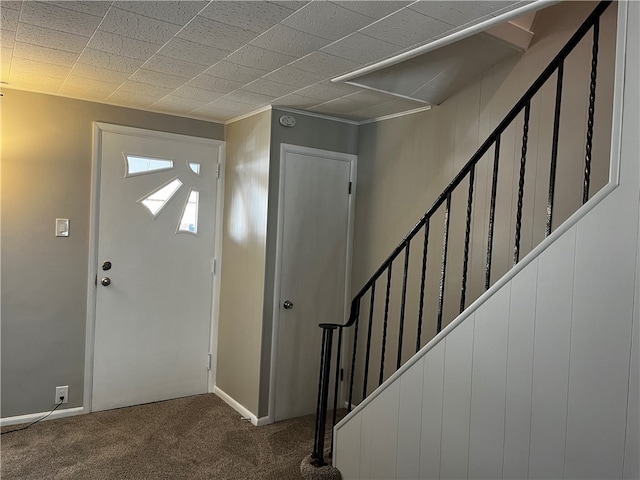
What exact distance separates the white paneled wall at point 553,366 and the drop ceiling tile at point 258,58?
1.52 metres

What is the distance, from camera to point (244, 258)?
12.3 ft

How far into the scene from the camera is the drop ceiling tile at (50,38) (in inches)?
87.1

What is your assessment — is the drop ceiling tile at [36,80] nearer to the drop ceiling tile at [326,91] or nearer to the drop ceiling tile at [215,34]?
the drop ceiling tile at [215,34]

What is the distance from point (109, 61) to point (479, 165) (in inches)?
86.3

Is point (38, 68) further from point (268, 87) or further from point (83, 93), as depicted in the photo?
point (268, 87)

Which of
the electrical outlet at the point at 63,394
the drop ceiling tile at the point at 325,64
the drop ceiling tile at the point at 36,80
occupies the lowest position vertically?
the electrical outlet at the point at 63,394

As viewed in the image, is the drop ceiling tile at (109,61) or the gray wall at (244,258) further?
the gray wall at (244,258)

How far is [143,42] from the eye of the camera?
2320 millimetres

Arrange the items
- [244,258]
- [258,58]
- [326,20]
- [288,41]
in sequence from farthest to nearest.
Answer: [244,258], [258,58], [288,41], [326,20]

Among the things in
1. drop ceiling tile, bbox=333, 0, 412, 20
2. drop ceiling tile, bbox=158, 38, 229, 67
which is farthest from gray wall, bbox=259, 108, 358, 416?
drop ceiling tile, bbox=333, 0, 412, 20

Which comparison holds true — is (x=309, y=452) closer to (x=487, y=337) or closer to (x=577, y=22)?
(x=487, y=337)

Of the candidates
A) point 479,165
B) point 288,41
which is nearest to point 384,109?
point 479,165

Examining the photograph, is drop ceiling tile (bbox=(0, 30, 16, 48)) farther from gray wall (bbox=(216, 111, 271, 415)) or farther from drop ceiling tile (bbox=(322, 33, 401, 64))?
gray wall (bbox=(216, 111, 271, 415))

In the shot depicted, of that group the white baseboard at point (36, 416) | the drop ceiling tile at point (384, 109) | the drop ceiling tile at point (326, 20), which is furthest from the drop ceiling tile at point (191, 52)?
the white baseboard at point (36, 416)
